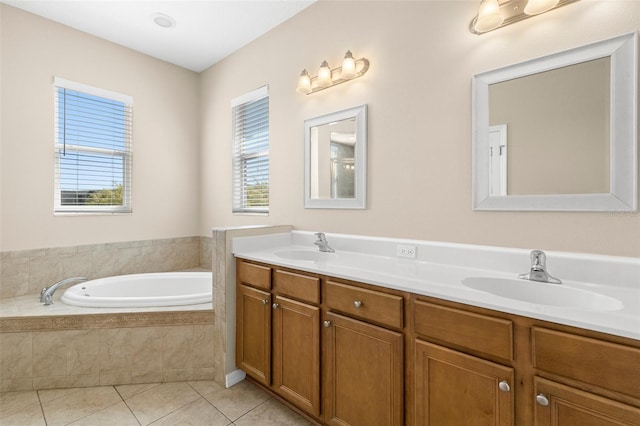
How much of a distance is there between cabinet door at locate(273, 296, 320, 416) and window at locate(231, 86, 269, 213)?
1.30m

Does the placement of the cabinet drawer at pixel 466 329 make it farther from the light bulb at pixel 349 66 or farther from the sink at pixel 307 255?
the light bulb at pixel 349 66

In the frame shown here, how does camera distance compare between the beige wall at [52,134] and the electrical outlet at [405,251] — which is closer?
the electrical outlet at [405,251]

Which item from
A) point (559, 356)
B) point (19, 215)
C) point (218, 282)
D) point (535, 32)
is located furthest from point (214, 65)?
point (559, 356)

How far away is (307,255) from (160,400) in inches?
51.1

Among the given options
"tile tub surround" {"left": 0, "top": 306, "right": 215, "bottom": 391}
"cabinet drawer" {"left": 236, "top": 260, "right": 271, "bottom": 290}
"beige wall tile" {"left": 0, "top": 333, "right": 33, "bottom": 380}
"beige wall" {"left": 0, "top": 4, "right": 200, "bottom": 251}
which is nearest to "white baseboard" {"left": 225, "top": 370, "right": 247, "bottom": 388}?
"tile tub surround" {"left": 0, "top": 306, "right": 215, "bottom": 391}

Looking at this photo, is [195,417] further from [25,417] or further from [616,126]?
[616,126]

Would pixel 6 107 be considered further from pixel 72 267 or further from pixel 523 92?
pixel 523 92

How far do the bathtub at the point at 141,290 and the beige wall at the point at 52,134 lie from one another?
442 millimetres

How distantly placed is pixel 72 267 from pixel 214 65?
2428 mm

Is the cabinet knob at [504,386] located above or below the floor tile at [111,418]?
above

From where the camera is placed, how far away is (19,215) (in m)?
2.51

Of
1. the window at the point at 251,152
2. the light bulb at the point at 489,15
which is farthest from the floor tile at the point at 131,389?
the light bulb at the point at 489,15

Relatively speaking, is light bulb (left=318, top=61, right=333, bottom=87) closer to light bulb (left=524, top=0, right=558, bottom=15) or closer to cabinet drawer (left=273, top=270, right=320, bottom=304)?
light bulb (left=524, top=0, right=558, bottom=15)

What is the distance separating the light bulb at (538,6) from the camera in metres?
1.41
